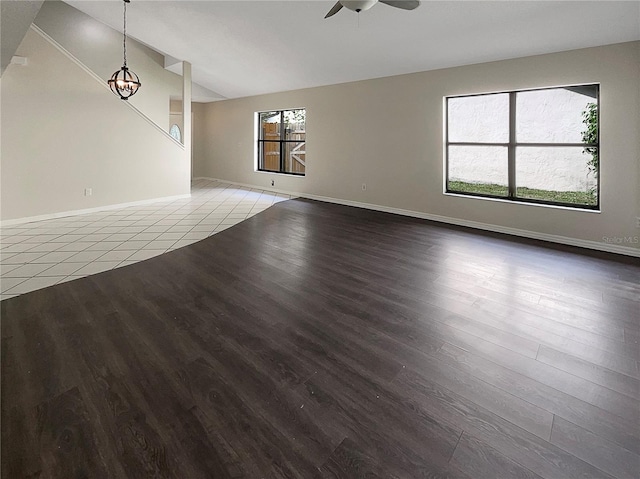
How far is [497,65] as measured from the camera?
4926 mm

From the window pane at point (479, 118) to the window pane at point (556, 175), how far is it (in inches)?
18.7

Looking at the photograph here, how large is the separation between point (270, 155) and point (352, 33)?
16.1 feet

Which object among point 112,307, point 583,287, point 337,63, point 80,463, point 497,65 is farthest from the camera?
point 337,63

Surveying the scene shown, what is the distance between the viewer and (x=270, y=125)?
931cm

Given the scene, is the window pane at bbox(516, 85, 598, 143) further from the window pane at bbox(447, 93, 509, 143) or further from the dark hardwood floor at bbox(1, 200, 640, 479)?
the dark hardwood floor at bbox(1, 200, 640, 479)

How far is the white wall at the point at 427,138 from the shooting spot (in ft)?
13.4

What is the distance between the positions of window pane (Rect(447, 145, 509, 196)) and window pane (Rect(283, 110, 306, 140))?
3.99 meters

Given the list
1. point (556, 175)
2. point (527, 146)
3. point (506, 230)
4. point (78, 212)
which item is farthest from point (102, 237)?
point (556, 175)

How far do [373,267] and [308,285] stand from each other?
85 cm

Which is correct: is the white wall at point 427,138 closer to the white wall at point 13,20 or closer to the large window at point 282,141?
the large window at point 282,141

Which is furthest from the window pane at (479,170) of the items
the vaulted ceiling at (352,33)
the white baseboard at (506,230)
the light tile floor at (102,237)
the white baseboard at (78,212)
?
the white baseboard at (78,212)

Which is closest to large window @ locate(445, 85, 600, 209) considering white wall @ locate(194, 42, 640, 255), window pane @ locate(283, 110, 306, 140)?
white wall @ locate(194, 42, 640, 255)

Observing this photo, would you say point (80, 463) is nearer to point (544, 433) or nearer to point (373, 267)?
point (544, 433)

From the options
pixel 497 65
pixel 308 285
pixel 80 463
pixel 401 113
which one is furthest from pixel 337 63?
pixel 80 463
